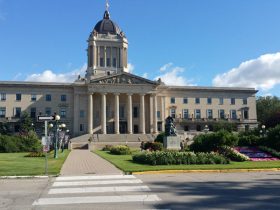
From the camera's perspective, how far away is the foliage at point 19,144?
47.7 m

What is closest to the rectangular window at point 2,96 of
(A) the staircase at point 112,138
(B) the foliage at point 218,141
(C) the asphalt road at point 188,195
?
(A) the staircase at point 112,138

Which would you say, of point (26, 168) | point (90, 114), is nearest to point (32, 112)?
point (90, 114)

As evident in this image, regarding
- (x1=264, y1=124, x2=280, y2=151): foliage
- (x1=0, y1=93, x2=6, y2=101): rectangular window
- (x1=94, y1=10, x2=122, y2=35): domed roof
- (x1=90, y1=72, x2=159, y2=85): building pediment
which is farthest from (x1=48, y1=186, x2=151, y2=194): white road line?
(x1=94, y1=10, x2=122, y2=35): domed roof

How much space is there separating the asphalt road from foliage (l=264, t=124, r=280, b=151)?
21.3m

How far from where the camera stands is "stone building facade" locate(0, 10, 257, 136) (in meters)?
89.2

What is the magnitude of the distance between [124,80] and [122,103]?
260 inches

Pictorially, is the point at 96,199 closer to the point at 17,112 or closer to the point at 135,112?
the point at 135,112

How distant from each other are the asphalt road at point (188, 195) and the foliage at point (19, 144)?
3288 centimetres

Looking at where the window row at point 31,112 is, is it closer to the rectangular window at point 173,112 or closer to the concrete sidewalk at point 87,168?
the rectangular window at point 173,112

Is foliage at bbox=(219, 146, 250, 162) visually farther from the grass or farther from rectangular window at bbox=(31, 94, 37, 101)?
rectangular window at bbox=(31, 94, 37, 101)

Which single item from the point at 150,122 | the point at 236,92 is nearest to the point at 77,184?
the point at 150,122

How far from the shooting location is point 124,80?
90.2m

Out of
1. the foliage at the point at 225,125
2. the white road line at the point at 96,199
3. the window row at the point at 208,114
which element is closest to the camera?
the white road line at the point at 96,199

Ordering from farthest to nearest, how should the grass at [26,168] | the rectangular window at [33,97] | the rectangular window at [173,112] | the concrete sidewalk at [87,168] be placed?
the rectangular window at [173,112], the rectangular window at [33,97], the concrete sidewalk at [87,168], the grass at [26,168]
